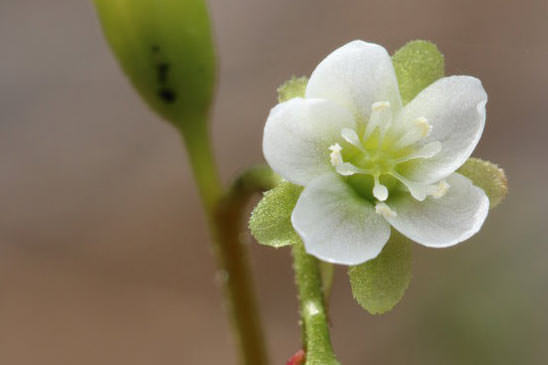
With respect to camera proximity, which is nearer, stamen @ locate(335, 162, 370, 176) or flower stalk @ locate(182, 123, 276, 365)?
stamen @ locate(335, 162, 370, 176)

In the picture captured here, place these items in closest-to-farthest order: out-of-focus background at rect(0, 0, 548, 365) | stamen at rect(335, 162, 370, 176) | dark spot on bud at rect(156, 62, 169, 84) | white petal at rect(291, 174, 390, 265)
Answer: white petal at rect(291, 174, 390, 265), stamen at rect(335, 162, 370, 176), dark spot on bud at rect(156, 62, 169, 84), out-of-focus background at rect(0, 0, 548, 365)

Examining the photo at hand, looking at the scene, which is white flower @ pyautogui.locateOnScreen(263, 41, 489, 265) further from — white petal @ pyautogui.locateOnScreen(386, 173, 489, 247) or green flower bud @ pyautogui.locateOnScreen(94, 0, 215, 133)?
green flower bud @ pyautogui.locateOnScreen(94, 0, 215, 133)

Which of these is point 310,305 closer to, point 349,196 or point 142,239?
point 349,196

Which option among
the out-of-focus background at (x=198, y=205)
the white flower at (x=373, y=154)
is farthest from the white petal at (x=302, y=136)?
the out-of-focus background at (x=198, y=205)

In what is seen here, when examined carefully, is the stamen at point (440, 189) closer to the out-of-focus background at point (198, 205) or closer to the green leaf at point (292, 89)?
the green leaf at point (292, 89)

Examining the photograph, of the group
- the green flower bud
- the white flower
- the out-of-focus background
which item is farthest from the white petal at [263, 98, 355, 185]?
the out-of-focus background

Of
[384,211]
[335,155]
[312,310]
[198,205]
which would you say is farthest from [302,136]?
[198,205]
